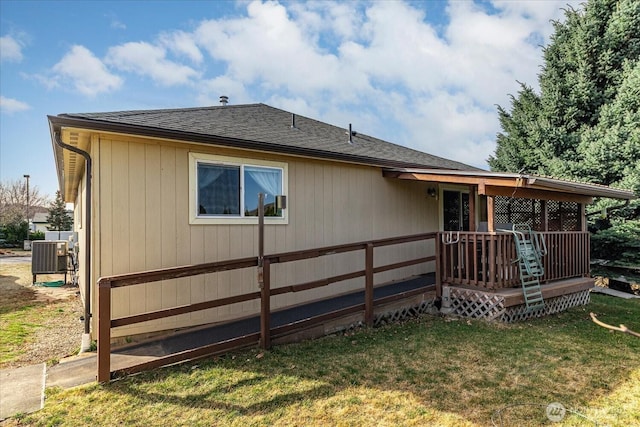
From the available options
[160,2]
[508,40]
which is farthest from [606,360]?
[508,40]

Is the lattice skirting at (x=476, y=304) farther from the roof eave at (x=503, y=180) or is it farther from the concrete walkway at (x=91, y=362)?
the concrete walkway at (x=91, y=362)

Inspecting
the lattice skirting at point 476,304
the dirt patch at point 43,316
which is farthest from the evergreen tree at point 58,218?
the lattice skirting at point 476,304

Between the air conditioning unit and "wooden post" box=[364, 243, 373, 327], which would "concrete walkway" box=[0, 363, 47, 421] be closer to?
"wooden post" box=[364, 243, 373, 327]

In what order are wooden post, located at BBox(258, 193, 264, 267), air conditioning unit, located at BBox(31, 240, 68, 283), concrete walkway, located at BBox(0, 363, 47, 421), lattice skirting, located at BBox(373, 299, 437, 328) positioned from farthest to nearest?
air conditioning unit, located at BBox(31, 240, 68, 283)
lattice skirting, located at BBox(373, 299, 437, 328)
wooden post, located at BBox(258, 193, 264, 267)
concrete walkway, located at BBox(0, 363, 47, 421)

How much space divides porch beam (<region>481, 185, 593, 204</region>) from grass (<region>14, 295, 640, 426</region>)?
2419 millimetres

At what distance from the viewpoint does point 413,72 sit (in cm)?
1567

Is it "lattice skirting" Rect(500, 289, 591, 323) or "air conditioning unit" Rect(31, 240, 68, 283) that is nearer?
"lattice skirting" Rect(500, 289, 591, 323)

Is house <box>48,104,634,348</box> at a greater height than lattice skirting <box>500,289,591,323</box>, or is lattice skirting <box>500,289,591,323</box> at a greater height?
house <box>48,104,634,348</box>

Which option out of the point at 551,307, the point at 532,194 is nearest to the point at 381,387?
the point at 551,307

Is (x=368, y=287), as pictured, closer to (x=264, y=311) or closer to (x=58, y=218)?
(x=264, y=311)

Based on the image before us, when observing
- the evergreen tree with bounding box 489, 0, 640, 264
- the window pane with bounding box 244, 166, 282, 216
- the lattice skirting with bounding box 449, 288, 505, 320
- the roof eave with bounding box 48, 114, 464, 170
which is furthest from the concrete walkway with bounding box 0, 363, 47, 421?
the evergreen tree with bounding box 489, 0, 640, 264

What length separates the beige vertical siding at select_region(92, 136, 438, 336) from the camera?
15.5 ft

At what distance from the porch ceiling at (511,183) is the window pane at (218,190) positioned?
3.41 metres

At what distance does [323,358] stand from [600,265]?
10.0m
